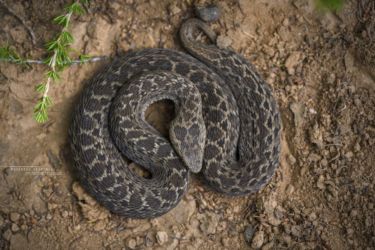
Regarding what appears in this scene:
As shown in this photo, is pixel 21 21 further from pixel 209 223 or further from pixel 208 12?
pixel 209 223

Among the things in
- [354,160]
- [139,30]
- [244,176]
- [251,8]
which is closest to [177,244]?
[244,176]

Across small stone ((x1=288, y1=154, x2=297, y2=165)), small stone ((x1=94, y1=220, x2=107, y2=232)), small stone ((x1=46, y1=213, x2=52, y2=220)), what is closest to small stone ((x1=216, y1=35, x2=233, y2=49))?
small stone ((x1=288, y1=154, x2=297, y2=165))

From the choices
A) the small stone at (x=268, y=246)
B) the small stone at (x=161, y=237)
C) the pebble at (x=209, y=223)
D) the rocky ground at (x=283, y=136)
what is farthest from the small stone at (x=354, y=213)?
the small stone at (x=161, y=237)

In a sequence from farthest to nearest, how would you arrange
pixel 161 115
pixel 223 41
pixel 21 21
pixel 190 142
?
pixel 161 115 → pixel 223 41 → pixel 21 21 → pixel 190 142

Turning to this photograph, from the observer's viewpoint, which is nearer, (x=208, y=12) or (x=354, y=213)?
(x=354, y=213)

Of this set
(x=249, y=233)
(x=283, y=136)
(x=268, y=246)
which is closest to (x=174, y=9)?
(x=283, y=136)

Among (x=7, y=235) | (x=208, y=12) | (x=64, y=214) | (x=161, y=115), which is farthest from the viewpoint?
(x=161, y=115)
